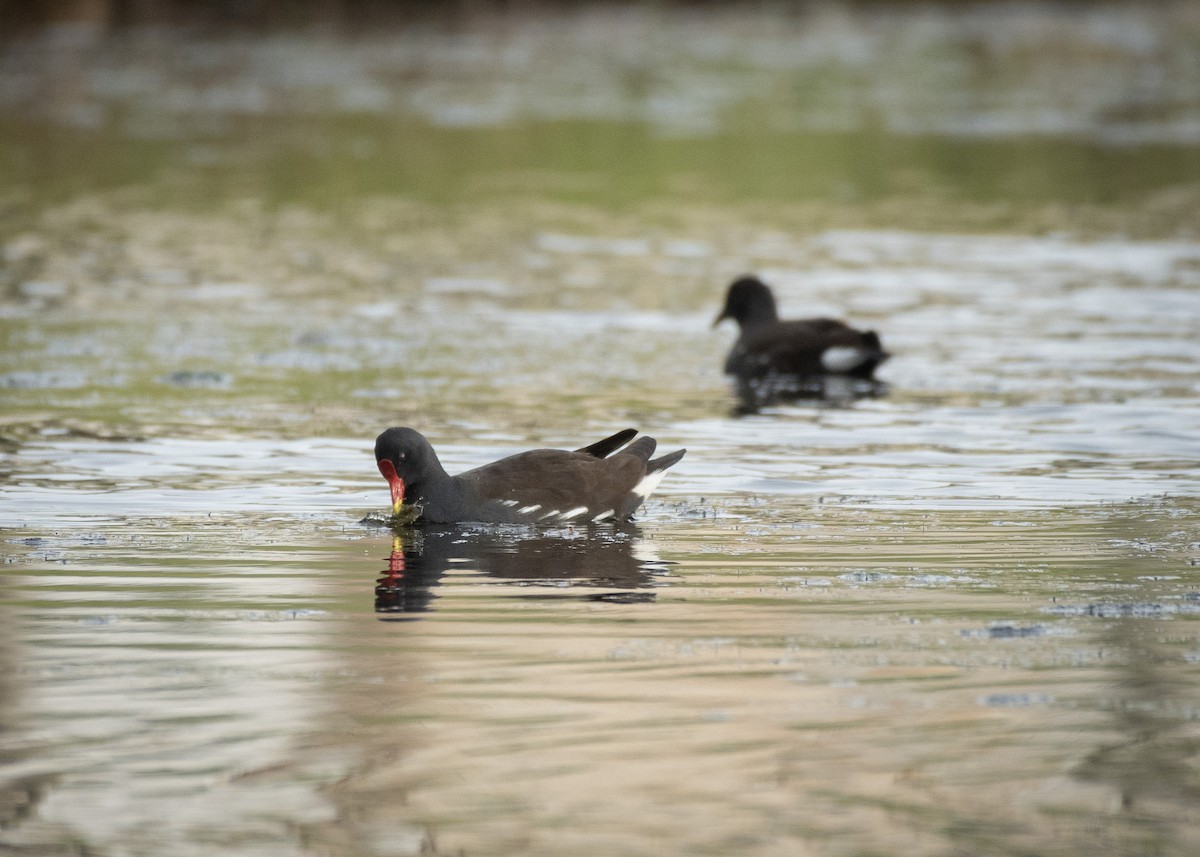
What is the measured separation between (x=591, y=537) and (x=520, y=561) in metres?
0.80

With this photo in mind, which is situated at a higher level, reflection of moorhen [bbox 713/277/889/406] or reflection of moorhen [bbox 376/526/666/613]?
reflection of moorhen [bbox 713/277/889/406]

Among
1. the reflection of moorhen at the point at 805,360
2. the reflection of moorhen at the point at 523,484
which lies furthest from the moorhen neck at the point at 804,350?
the reflection of moorhen at the point at 523,484

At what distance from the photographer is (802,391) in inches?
671

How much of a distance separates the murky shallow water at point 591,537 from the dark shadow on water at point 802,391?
0.63ft

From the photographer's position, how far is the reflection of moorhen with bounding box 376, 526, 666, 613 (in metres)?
9.77

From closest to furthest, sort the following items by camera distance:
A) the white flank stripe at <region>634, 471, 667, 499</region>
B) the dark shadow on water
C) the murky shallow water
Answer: the murky shallow water < the white flank stripe at <region>634, 471, 667, 499</region> < the dark shadow on water

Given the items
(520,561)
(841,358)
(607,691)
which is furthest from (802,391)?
(607,691)

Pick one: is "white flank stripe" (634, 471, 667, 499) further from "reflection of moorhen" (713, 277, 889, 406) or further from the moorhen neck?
the moorhen neck

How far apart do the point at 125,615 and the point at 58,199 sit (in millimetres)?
20023

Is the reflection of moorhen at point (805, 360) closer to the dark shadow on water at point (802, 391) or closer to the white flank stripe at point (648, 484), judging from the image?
the dark shadow on water at point (802, 391)

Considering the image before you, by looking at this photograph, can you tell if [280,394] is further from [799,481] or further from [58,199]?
[58,199]

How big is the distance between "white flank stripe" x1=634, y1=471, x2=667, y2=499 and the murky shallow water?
0.21 meters

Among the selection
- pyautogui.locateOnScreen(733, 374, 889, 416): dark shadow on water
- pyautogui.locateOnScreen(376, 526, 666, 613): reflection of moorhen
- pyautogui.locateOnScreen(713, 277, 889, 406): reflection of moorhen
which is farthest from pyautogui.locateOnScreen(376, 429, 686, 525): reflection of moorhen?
pyautogui.locateOnScreen(713, 277, 889, 406): reflection of moorhen

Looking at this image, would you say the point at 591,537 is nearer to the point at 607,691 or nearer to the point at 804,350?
the point at 607,691
